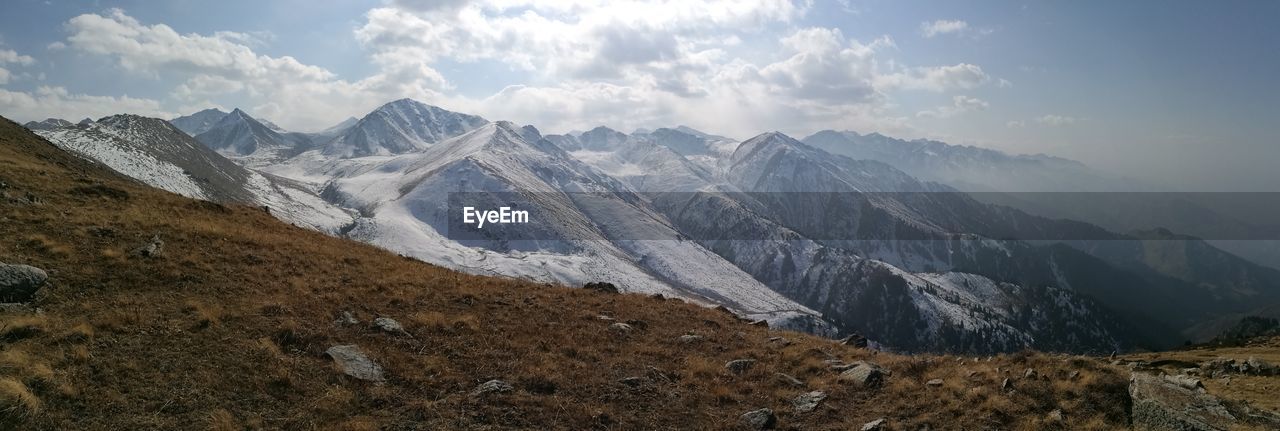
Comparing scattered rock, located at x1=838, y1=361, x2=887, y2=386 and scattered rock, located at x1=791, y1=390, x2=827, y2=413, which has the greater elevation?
scattered rock, located at x1=838, y1=361, x2=887, y2=386

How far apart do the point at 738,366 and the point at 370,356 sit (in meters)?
13.2

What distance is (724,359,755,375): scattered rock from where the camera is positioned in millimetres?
22047

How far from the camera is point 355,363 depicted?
1836 cm

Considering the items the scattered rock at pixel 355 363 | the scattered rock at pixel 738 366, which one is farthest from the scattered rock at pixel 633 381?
the scattered rock at pixel 355 363

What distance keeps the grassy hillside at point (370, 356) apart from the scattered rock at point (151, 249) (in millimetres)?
320

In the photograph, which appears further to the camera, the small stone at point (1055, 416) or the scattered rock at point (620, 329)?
the scattered rock at point (620, 329)

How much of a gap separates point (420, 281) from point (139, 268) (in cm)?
1083

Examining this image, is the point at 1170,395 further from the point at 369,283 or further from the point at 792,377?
the point at 369,283

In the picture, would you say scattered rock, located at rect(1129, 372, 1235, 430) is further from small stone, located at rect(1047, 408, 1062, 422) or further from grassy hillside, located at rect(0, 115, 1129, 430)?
small stone, located at rect(1047, 408, 1062, 422)

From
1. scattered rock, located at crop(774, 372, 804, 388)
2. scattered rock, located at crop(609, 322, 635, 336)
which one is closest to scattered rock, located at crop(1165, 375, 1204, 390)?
scattered rock, located at crop(774, 372, 804, 388)

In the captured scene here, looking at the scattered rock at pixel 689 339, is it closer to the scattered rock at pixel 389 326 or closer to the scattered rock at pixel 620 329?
the scattered rock at pixel 620 329

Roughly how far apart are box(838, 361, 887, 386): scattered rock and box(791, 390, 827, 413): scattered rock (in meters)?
1.79

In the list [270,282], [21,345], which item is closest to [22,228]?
[270,282]

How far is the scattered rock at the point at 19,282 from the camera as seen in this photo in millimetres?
17953
